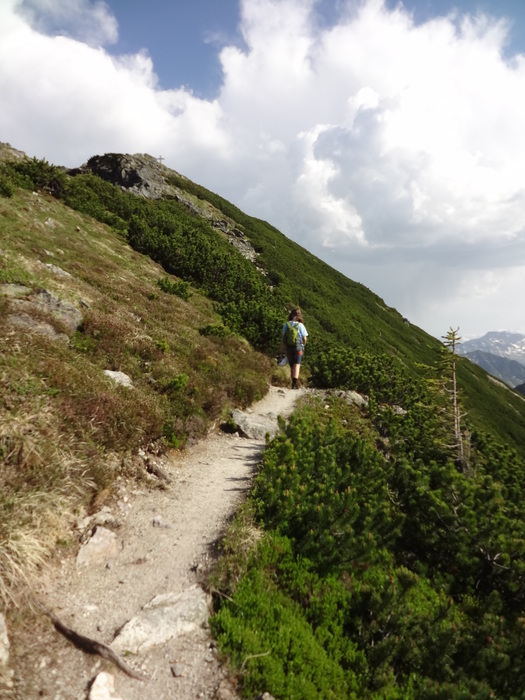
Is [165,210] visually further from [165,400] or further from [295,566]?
[295,566]

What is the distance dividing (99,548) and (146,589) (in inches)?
39.0

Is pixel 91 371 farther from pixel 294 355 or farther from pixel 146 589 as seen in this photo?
pixel 294 355

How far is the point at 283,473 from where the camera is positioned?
7.53 m

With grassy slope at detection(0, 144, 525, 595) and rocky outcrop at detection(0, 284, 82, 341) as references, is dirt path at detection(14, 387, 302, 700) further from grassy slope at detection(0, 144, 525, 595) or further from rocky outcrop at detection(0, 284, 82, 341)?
rocky outcrop at detection(0, 284, 82, 341)

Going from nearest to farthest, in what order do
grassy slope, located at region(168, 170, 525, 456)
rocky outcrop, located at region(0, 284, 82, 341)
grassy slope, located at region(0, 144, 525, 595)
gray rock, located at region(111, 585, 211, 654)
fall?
gray rock, located at region(111, 585, 211, 654) → grassy slope, located at region(0, 144, 525, 595) → rocky outcrop, located at region(0, 284, 82, 341) → grassy slope, located at region(168, 170, 525, 456)

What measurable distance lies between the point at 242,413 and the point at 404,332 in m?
51.4

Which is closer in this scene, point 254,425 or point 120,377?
point 120,377

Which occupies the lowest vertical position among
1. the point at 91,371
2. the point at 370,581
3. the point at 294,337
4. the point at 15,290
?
the point at 370,581

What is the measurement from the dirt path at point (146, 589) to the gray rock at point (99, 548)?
1.3 inches

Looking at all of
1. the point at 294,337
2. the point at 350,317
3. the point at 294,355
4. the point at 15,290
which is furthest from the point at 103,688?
the point at 350,317

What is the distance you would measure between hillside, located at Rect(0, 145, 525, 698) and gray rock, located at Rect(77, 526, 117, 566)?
0.18 meters

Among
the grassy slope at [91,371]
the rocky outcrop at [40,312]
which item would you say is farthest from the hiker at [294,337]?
the rocky outcrop at [40,312]

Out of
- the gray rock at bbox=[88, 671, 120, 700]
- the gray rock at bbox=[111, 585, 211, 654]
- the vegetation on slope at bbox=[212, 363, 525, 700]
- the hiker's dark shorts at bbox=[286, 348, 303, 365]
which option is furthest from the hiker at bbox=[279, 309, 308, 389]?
the gray rock at bbox=[88, 671, 120, 700]

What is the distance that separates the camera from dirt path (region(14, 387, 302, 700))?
12.8 feet
